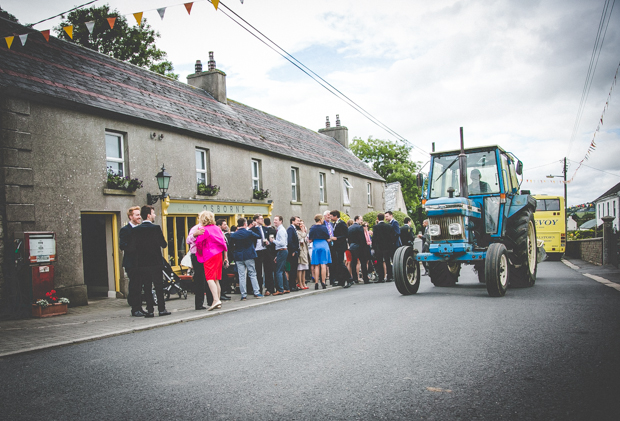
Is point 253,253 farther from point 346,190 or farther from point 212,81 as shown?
point 346,190

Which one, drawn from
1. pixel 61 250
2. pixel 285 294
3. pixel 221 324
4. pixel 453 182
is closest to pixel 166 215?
pixel 61 250

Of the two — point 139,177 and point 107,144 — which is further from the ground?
point 107,144

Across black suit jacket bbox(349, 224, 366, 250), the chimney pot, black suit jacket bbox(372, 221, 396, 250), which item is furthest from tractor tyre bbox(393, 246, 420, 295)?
the chimney pot

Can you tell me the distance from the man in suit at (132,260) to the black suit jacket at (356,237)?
246 inches

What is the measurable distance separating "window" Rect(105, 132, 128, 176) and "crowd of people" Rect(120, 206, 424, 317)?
347 centimetres

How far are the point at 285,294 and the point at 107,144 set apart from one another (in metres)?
6.42

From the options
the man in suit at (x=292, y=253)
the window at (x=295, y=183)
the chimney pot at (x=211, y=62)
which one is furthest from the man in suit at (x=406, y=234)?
the chimney pot at (x=211, y=62)

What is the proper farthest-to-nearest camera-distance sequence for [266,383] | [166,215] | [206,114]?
1. [206,114]
2. [166,215]
3. [266,383]

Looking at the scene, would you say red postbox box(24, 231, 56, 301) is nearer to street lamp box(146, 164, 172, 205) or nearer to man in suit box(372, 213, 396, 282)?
street lamp box(146, 164, 172, 205)

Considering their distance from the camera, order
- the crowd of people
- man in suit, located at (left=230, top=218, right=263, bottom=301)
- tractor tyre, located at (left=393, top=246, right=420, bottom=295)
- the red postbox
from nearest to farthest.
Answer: the crowd of people, tractor tyre, located at (left=393, top=246, right=420, bottom=295), the red postbox, man in suit, located at (left=230, top=218, right=263, bottom=301)

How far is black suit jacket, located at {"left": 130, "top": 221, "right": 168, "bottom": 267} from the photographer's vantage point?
26.9 ft

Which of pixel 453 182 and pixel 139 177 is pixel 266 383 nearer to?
pixel 453 182

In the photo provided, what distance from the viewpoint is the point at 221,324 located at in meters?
7.32

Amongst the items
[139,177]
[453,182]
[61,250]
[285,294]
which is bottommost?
[285,294]
